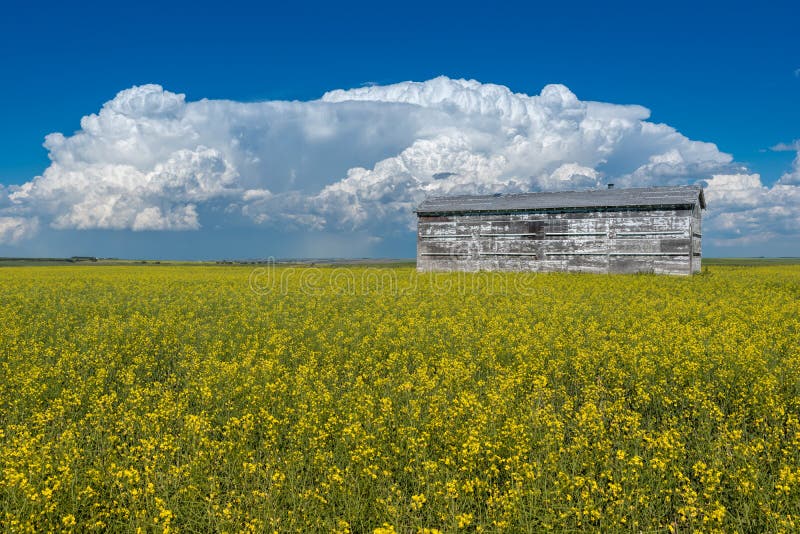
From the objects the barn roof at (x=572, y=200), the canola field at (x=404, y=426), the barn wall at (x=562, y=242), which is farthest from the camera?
→ the barn roof at (x=572, y=200)

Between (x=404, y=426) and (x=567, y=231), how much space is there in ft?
103

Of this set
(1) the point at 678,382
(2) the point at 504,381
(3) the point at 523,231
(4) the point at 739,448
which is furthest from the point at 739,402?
(3) the point at 523,231

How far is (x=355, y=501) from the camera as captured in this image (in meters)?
5.16

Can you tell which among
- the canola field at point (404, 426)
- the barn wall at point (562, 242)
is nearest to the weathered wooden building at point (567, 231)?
the barn wall at point (562, 242)

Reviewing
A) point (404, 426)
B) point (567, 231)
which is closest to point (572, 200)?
point (567, 231)

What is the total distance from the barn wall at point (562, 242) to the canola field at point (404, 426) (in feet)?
60.1

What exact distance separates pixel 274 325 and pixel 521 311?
7847 mm

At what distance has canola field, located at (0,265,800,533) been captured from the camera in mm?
4996

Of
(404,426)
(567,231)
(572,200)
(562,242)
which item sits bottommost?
(404,426)

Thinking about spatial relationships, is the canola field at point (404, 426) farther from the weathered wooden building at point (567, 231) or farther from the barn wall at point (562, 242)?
the weathered wooden building at point (567, 231)

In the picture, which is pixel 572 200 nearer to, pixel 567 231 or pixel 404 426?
pixel 567 231

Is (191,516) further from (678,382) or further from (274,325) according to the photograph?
(274,325)

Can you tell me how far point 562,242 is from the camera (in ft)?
116

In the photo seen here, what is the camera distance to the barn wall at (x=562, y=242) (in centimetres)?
3247
